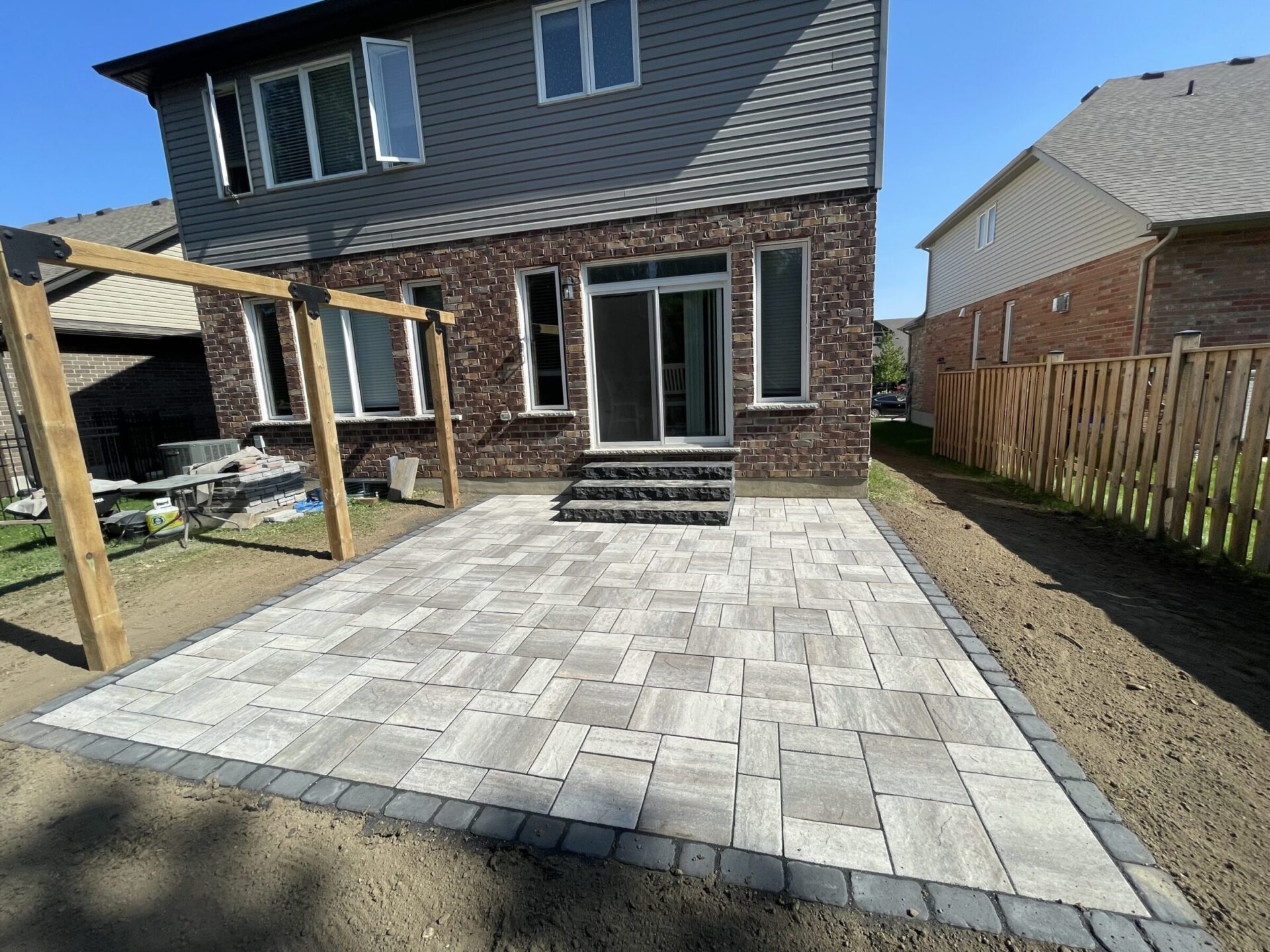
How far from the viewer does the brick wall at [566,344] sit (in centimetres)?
618

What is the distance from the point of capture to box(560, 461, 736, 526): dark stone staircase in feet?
19.2

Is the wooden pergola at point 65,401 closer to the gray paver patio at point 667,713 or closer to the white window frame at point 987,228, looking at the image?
the gray paver patio at point 667,713

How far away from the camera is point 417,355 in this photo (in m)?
7.79

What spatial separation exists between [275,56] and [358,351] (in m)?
4.15

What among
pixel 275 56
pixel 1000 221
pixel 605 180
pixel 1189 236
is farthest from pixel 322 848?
pixel 1000 221

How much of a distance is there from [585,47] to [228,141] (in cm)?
568

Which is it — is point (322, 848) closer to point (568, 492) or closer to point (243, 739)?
point (243, 739)

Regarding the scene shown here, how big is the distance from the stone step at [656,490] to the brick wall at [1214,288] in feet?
Answer: 25.2

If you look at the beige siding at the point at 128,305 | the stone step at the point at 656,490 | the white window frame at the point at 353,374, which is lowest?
the stone step at the point at 656,490

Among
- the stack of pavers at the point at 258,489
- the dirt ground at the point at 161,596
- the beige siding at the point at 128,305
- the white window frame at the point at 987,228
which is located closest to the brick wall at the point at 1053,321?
the white window frame at the point at 987,228

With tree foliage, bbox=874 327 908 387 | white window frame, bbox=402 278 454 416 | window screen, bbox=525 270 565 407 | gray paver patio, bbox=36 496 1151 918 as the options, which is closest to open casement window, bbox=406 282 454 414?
white window frame, bbox=402 278 454 416

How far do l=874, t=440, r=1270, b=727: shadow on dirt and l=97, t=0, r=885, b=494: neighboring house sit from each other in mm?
2010

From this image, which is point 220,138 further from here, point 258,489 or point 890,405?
point 890,405

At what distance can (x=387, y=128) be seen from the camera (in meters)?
7.26
